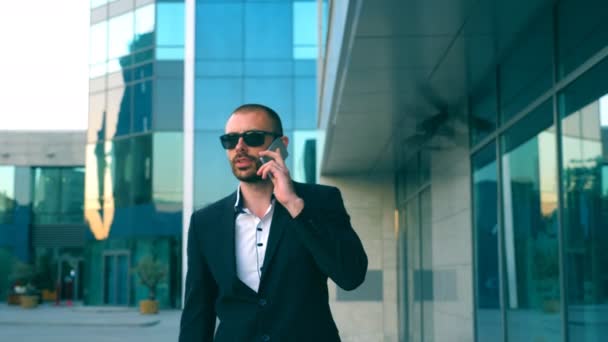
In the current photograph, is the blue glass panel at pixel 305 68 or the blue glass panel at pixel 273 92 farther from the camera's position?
the blue glass panel at pixel 305 68

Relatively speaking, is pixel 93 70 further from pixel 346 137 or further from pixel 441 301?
pixel 441 301

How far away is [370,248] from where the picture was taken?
18.8 m

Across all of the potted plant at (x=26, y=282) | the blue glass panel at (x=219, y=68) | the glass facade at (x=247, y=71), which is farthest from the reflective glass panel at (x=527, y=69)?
the potted plant at (x=26, y=282)

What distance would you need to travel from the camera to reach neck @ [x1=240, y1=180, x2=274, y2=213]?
3.20 m

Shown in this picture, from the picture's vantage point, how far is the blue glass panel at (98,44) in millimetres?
35906

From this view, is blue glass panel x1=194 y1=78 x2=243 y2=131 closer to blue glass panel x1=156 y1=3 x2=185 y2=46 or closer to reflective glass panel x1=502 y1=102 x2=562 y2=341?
blue glass panel x1=156 y1=3 x2=185 y2=46

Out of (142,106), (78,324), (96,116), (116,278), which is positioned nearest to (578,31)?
(78,324)

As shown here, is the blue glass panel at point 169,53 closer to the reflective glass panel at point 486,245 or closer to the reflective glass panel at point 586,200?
the reflective glass panel at point 486,245

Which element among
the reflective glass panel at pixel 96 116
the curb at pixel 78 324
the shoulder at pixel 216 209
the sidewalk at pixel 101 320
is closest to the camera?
the shoulder at pixel 216 209

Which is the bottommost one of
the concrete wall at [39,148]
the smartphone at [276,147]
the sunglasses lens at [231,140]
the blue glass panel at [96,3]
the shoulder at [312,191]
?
the shoulder at [312,191]

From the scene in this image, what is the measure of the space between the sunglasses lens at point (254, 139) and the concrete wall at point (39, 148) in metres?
42.2

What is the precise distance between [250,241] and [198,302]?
329 mm

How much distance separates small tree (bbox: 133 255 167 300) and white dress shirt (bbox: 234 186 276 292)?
29220 mm

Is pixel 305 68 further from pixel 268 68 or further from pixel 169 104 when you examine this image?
pixel 169 104
